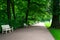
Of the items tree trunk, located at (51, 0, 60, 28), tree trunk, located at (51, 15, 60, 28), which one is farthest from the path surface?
tree trunk, located at (51, 15, 60, 28)

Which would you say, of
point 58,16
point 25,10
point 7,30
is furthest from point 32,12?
point 7,30

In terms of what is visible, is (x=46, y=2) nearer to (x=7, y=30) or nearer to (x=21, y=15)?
(x=21, y=15)

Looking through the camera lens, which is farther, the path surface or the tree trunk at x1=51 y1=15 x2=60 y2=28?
the tree trunk at x1=51 y1=15 x2=60 y2=28

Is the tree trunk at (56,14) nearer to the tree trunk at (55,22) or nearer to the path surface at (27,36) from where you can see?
the tree trunk at (55,22)

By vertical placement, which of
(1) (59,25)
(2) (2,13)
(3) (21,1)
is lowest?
(1) (59,25)

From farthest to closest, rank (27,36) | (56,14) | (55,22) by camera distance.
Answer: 1. (55,22)
2. (56,14)
3. (27,36)

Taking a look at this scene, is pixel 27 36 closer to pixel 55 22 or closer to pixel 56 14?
pixel 56 14

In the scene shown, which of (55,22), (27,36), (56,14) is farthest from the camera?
(55,22)

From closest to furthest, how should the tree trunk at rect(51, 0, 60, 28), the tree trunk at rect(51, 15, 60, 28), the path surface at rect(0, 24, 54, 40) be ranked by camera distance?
1. the path surface at rect(0, 24, 54, 40)
2. the tree trunk at rect(51, 0, 60, 28)
3. the tree trunk at rect(51, 15, 60, 28)

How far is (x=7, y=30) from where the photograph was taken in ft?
58.9

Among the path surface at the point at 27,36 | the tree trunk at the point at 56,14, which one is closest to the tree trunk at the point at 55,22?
the tree trunk at the point at 56,14

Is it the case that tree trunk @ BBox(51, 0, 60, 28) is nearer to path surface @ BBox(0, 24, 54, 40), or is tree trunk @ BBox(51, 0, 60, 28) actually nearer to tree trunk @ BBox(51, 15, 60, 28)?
tree trunk @ BBox(51, 15, 60, 28)

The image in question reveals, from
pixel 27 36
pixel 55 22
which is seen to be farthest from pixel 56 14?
pixel 27 36

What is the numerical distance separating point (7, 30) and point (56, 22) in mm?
9567
